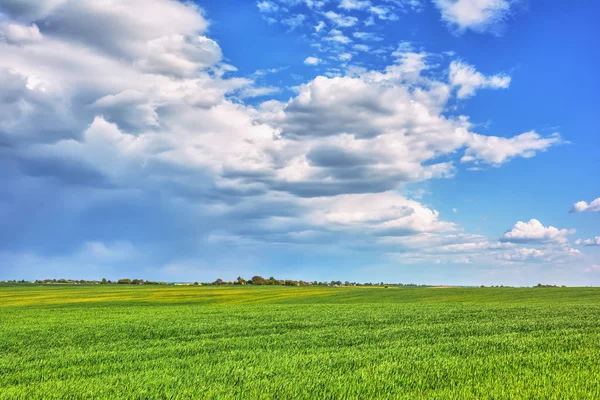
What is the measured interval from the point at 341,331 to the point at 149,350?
801 cm

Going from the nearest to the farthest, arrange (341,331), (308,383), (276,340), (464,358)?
(308,383) < (464,358) < (276,340) < (341,331)

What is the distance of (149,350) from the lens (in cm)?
1466

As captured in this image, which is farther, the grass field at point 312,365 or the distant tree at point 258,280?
the distant tree at point 258,280

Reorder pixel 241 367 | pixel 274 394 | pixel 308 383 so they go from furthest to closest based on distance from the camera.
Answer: pixel 241 367 < pixel 308 383 < pixel 274 394

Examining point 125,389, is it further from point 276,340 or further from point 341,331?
point 341,331

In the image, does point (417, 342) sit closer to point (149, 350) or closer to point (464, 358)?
point (464, 358)

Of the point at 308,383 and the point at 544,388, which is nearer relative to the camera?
the point at 544,388

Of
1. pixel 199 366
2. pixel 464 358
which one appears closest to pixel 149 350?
pixel 199 366

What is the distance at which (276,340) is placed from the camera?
1659 cm

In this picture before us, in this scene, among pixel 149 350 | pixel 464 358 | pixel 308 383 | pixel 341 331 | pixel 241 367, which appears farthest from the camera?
pixel 341 331

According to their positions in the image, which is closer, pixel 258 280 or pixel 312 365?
pixel 312 365

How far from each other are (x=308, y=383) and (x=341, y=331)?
9.91 m

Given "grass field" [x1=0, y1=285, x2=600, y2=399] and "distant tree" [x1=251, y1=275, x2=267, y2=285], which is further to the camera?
"distant tree" [x1=251, y1=275, x2=267, y2=285]

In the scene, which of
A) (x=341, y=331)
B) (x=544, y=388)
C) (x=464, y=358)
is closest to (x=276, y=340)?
(x=341, y=331)
